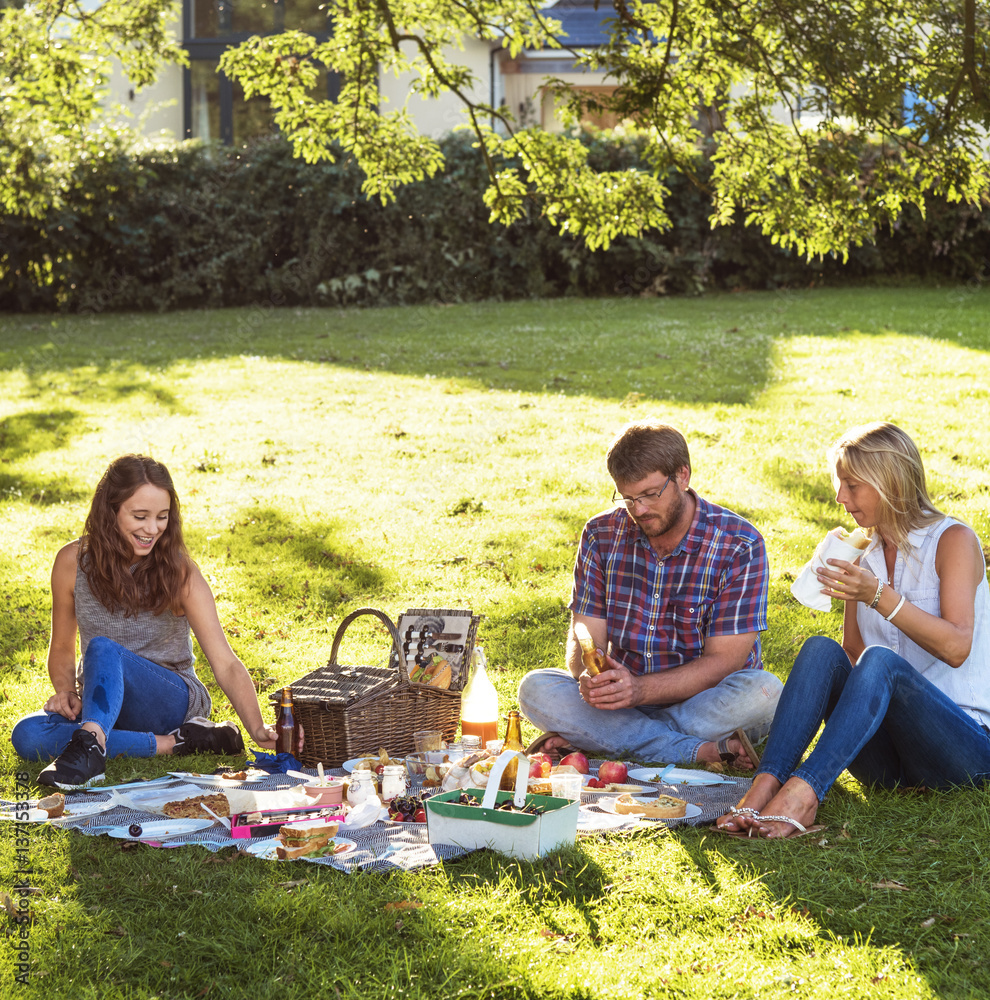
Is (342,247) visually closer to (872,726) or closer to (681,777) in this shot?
(681,777)

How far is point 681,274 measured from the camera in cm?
2112

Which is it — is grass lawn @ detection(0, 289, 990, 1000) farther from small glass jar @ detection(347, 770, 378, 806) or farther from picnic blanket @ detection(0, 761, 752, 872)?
small glass jar @ detection(347, 770, 378, 806)

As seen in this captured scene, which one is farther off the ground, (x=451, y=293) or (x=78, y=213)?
(x=78, y=213)

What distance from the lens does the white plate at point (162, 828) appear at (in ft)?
13.6

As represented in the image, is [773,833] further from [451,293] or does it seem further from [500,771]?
[451,293]

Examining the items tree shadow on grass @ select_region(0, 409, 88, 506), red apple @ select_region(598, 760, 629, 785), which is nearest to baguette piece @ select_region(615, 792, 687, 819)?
red apple @ select_region(598, 760, 629, 785)

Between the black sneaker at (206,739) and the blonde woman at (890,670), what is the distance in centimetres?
229

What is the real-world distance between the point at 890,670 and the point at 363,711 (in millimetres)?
2179

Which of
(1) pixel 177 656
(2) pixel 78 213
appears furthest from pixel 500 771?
(2) pixel 78 213

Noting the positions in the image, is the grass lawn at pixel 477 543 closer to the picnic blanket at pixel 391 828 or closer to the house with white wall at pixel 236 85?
the picnic blanket at pixel 391 828

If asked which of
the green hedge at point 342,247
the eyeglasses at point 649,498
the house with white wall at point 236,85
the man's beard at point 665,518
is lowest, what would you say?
the man's beard at point 665,518

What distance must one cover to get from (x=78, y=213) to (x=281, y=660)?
17.3 m

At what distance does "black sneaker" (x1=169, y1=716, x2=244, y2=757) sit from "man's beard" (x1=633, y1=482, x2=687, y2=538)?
6.83 ft

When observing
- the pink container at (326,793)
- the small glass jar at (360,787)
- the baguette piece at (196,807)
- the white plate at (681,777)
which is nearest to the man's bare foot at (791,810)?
the white plate at (681,777)
